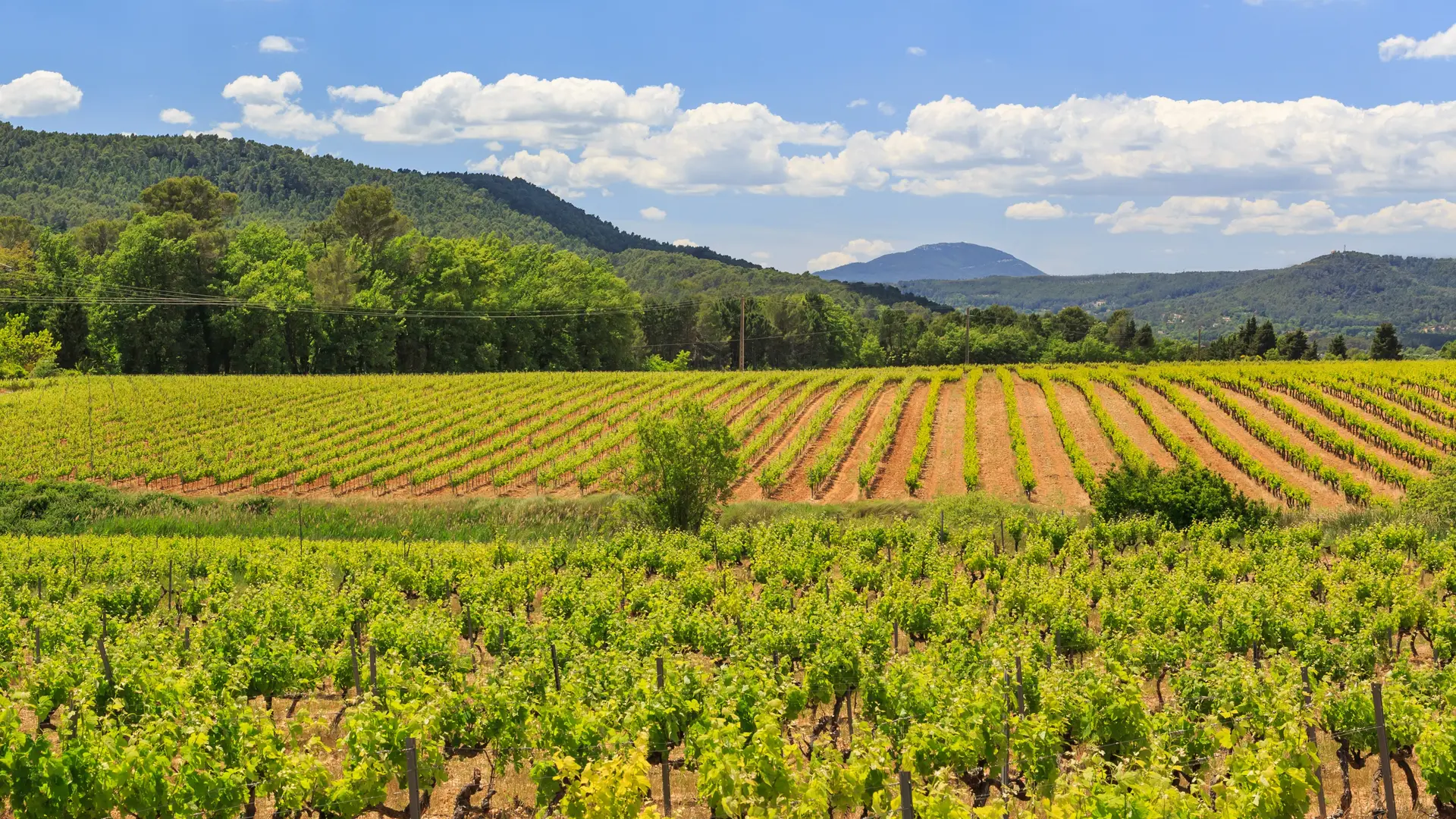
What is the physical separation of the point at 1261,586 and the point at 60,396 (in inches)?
2022

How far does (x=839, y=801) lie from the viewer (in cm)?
839

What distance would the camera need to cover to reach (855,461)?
37594 millimetres

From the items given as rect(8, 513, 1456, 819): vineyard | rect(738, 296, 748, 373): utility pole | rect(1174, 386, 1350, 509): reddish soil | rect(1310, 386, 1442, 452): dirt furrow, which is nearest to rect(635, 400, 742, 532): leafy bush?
rect(8, 513, 1456, 819): vineyard

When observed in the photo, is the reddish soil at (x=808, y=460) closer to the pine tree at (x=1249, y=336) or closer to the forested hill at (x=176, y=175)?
the pine tree at (x=1249, y=336)

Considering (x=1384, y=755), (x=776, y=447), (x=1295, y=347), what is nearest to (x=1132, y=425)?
(x=776, y=447)

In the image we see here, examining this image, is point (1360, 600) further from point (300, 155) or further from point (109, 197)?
point (300, 155)

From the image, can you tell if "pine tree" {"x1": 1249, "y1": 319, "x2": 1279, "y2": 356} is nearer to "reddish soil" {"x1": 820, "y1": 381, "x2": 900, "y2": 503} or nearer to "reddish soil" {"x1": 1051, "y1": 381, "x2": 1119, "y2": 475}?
"reddish soil" {"x1": 1051, "y1": 381, "x2": 1119, "y2": 475}

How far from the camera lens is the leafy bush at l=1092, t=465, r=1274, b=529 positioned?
24906mm

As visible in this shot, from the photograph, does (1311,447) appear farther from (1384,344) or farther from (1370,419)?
(1384,344)

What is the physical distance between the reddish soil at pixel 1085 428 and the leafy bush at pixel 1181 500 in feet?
19.7

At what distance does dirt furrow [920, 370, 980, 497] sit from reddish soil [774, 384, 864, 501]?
400 centimetres

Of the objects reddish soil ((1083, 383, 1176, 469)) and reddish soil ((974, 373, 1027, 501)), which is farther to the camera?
reddish soil ((1083, 383, 1176, 469))

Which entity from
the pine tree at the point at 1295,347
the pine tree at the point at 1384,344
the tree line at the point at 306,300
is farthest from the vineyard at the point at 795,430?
the pine tree at the point at 1295,347

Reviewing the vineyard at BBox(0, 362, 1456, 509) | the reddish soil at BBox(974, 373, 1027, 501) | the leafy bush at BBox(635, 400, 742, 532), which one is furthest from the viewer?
the vineyard at BBox(0, 362, 1456, 509)
